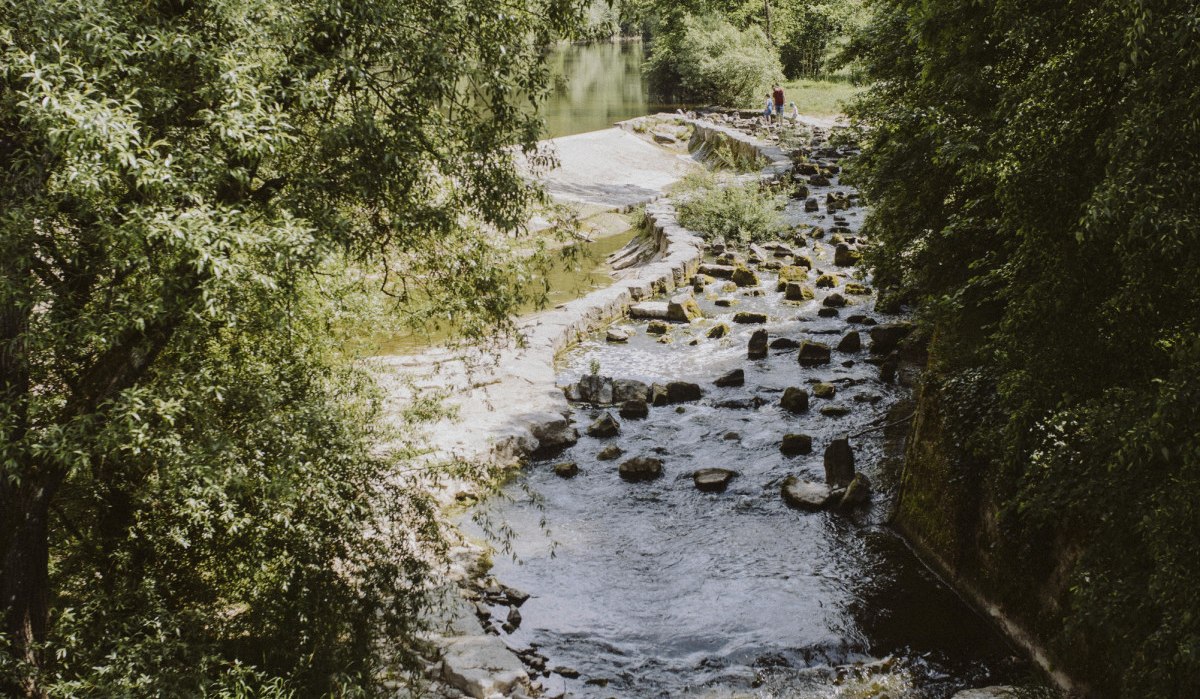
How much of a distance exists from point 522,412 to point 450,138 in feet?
21.2

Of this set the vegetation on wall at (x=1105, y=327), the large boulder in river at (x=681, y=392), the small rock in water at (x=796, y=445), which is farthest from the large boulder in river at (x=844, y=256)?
the vegetation on wall at (x=1105, y=327)

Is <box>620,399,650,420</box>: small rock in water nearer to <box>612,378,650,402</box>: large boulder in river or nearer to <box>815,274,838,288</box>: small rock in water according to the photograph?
<box>612,378,650,402</box>: large boulder in river

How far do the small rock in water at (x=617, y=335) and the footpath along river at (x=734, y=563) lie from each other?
3.70 ft

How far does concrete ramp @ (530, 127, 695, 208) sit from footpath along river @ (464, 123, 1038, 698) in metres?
15.0

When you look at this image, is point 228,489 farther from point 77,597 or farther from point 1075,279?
point 1075,279

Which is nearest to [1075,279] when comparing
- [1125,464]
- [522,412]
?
[1125,464]

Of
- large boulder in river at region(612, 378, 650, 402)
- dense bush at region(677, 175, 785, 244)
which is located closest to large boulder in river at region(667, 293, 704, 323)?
large boulder in river at region(612, 378, 650, 402)

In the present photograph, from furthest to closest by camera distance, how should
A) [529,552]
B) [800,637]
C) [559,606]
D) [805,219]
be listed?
[805,219] → [529,552] → [559,606] → [800,637]

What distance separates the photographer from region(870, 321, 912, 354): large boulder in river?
14594 mm

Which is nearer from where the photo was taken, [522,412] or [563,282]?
[522,412]

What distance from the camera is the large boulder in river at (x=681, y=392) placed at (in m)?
13.4

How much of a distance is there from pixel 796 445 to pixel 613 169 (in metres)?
23.0

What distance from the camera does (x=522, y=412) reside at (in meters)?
12.2

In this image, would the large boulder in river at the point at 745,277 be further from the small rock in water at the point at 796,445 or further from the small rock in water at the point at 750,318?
the small rock in water at the point at 796,445
